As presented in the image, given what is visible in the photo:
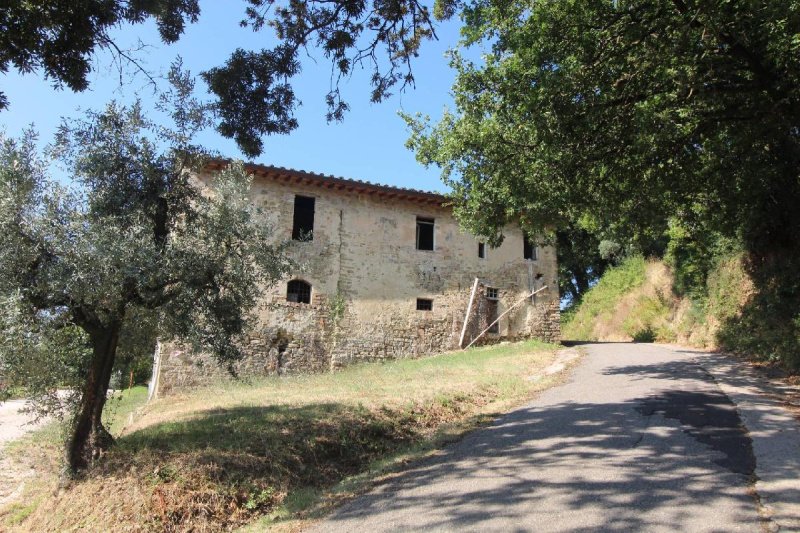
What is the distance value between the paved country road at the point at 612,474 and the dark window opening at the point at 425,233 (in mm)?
11563

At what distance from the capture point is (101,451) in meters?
7.34

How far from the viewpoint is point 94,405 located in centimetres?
741

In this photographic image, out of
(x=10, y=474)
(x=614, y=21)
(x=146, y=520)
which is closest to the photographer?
(x=146, y=520)

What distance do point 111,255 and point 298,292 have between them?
Answer: 38.4 ft

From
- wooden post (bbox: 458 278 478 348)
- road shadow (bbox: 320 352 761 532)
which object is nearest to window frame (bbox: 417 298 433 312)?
wooden post (bbox: 458 278 478 348)

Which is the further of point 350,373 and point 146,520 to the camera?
point 350,373

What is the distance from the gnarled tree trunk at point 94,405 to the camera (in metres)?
7.21

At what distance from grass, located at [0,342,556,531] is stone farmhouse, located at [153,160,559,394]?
563 centimetres

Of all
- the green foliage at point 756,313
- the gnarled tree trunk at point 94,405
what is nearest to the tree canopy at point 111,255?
the gnarled tree trunk at point 94,405

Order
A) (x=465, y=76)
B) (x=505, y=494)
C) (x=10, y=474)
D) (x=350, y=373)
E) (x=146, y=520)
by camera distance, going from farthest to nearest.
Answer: (x=350, y=373), (x=465, y=76), (x=10, y=474), (x=146, y=520), (x=505, y=494)

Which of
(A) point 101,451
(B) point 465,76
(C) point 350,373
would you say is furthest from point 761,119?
(C) point 350,373

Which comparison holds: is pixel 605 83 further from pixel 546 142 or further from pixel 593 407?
pixel 593 407

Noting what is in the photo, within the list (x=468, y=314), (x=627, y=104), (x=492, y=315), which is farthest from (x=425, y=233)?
(x=627, y=104)

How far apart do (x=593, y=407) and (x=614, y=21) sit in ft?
19.0
